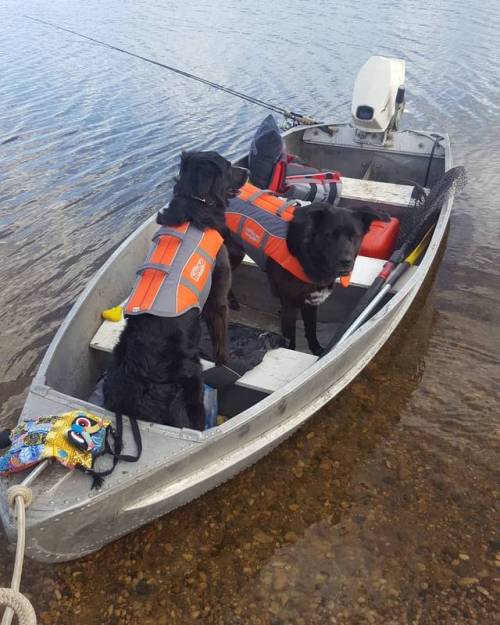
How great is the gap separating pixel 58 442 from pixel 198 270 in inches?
56.7

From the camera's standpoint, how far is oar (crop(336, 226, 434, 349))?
4.44 metres

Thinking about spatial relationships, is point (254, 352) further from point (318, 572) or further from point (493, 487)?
point (493, 487)

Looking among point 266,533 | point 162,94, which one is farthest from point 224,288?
point 162,94

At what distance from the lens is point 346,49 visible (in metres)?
20.3

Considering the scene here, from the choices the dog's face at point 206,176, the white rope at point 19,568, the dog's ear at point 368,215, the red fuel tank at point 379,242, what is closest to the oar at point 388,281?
the red fuel tank at point 379,242

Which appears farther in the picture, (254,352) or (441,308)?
(441,308)

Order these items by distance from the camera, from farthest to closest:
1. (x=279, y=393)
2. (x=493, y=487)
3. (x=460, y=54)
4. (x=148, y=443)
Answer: (x=460, y=54), (x=493, y=487), (x=279, y=393), (x=148, y=443)

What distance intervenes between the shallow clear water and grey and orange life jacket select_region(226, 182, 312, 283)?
1534 mm

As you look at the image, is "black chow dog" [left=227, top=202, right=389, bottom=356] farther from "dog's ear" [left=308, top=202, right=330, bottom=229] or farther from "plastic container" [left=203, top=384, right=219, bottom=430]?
"plastic container" [left=203, top=384, right=219, bottom=430]

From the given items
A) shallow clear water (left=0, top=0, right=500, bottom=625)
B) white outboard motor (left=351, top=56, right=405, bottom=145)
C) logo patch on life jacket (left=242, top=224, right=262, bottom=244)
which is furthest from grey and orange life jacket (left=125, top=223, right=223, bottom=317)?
white outboard motor (left=351, top=56, right=405, bottom=145)

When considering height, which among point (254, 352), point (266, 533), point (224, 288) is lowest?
point (266, 533)

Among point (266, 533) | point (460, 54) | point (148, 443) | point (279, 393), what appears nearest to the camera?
point (148, 443)

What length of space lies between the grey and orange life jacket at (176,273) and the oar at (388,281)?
4.27ft

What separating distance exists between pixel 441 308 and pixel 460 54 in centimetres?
1719
